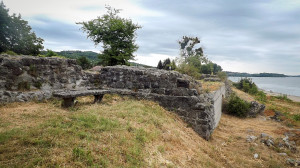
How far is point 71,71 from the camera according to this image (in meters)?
6.67

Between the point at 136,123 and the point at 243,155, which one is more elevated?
the point at 136,123

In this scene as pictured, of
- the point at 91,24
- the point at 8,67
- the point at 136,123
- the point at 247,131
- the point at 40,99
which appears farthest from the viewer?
the point at 91,24

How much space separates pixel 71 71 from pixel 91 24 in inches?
775

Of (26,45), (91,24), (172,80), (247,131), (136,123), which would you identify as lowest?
(247,131)

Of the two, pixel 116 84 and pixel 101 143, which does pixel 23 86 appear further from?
pixel 101 143

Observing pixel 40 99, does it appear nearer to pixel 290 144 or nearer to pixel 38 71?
pixel 38 71

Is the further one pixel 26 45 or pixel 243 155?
pixel 26 45

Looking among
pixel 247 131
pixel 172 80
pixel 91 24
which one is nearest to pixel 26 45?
pixel 91 24

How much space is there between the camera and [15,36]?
2789 cm

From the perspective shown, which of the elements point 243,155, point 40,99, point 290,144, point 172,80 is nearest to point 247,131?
point 290,144

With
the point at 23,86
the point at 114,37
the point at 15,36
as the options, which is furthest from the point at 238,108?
the point at 15,36

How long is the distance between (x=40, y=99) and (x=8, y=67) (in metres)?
1.21

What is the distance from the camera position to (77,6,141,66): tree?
23062 millimetres

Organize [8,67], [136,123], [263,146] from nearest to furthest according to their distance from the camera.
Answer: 1. [136,123]
2. [8,67]
3. [263,146]
